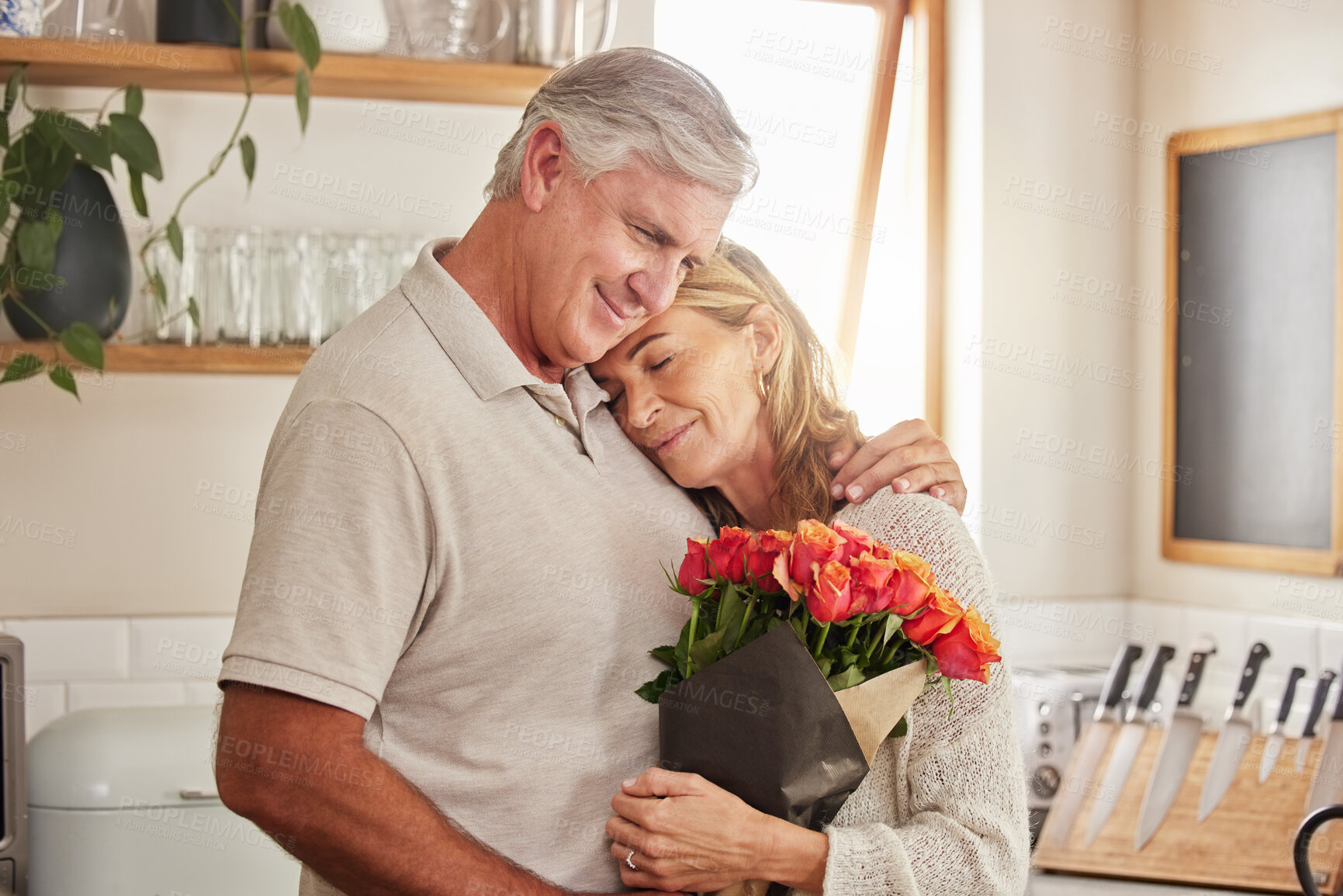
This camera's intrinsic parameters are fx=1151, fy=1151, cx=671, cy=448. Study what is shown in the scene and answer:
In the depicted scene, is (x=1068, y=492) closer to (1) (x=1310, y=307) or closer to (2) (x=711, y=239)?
(1) (x=1310, y=307)

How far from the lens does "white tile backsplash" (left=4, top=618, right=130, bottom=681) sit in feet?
7.65

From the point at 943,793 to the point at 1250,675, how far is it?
4.77ft

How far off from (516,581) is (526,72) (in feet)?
4.36

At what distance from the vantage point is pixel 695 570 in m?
1.16

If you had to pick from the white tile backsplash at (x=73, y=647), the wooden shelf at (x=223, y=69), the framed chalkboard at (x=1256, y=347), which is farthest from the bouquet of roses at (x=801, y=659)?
the framed chalkboard at (x=1256, y=347)

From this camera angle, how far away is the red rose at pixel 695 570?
1149 millimetres

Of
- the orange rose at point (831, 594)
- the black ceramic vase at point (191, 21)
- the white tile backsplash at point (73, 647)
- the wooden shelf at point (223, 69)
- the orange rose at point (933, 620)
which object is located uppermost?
the black ceramic vase at point (191, 21)

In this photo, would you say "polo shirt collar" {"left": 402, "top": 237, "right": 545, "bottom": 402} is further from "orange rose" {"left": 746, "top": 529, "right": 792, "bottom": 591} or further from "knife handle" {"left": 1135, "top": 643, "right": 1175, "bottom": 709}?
"knife handle" {"left": 1135, "top": 643, "right": 1175, "bottom": 709}

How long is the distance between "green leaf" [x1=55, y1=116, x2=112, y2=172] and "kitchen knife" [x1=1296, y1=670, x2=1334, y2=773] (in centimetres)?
246

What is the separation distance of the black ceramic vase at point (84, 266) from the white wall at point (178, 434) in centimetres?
23

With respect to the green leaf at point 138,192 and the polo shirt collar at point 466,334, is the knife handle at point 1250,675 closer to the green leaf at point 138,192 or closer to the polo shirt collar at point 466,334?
the polo shirt collar at point 466,334

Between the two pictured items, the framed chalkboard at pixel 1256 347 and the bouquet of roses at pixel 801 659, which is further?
the framed chalkboard at pixel 1256 347

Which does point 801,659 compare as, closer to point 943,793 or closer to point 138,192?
point 943,793

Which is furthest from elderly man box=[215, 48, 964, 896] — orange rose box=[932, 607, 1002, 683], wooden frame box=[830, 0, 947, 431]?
wooden frame box=[830, 0, 947, 431]
